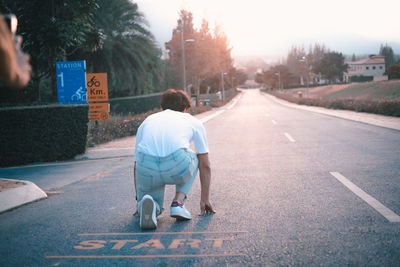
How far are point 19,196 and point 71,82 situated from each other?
24.1 ft

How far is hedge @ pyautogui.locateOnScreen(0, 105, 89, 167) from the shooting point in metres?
9.02

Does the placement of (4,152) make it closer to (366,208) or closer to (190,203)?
(190,203)

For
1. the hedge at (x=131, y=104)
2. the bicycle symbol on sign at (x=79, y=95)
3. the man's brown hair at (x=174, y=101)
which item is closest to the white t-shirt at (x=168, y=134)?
the man's brown hair at (x=174, y=101)

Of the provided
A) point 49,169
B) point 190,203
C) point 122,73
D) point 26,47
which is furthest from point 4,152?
point 122,73

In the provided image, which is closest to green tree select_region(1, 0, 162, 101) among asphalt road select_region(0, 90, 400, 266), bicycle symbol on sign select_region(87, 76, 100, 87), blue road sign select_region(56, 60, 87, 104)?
blue road sign select_region(56, 60, 87, 104)

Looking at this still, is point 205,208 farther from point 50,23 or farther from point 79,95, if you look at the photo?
point 50,23

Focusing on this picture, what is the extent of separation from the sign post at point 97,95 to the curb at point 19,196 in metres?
8.06

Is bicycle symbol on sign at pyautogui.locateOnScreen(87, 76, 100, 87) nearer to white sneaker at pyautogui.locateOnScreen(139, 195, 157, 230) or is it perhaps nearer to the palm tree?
white sneaker at pyautogui.locateOnScreen(139, 195, 157, 230)

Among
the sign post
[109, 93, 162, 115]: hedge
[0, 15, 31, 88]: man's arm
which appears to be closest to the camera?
[0, 15, 31, 88]: man's arm

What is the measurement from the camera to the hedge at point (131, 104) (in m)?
30.3

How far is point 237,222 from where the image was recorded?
405 cm

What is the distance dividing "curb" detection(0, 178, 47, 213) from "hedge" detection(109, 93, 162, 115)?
76.6ft

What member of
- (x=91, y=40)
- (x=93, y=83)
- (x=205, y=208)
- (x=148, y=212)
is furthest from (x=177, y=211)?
(x=91, y=40)

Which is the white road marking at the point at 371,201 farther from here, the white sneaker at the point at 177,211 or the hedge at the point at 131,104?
the hedge at the point at 131,104
